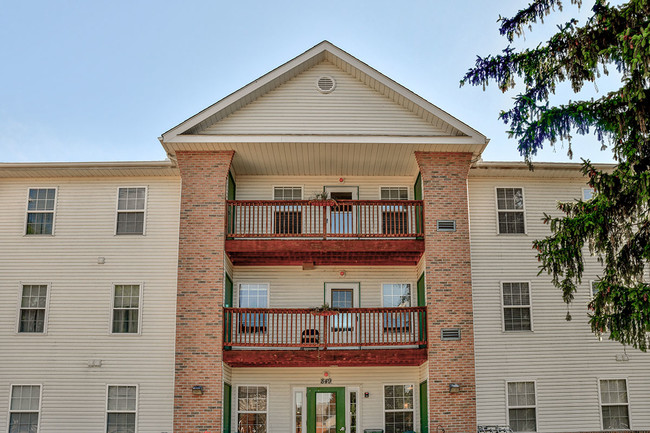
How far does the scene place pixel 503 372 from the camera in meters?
20.3

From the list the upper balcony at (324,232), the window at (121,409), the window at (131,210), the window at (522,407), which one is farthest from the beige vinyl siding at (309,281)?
the window at (121,409)

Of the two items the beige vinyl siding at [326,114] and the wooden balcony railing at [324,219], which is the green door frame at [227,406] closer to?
the wooden balcony railing at [324,219]

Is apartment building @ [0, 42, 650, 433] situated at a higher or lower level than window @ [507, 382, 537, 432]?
higher

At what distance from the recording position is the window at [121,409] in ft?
65.1

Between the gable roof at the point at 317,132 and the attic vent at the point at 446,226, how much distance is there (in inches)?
89.9

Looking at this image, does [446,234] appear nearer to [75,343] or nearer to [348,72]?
[348,72]

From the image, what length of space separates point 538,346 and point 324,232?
272 inches

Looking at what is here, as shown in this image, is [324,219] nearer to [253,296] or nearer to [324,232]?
[324,232]

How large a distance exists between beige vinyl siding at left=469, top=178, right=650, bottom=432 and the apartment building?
0.18ft

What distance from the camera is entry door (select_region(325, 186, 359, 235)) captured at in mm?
20781

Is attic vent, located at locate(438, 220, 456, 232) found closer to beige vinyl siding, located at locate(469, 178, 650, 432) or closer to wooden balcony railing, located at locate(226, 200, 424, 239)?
wooden balcony railing, located at locate(226, 200, 424, 239)

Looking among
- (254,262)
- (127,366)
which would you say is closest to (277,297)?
(254,262)

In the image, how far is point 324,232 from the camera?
66.4 feet

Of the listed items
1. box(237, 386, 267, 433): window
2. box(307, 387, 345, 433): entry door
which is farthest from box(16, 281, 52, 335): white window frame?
box(307, 387, 345, 433): entry door
